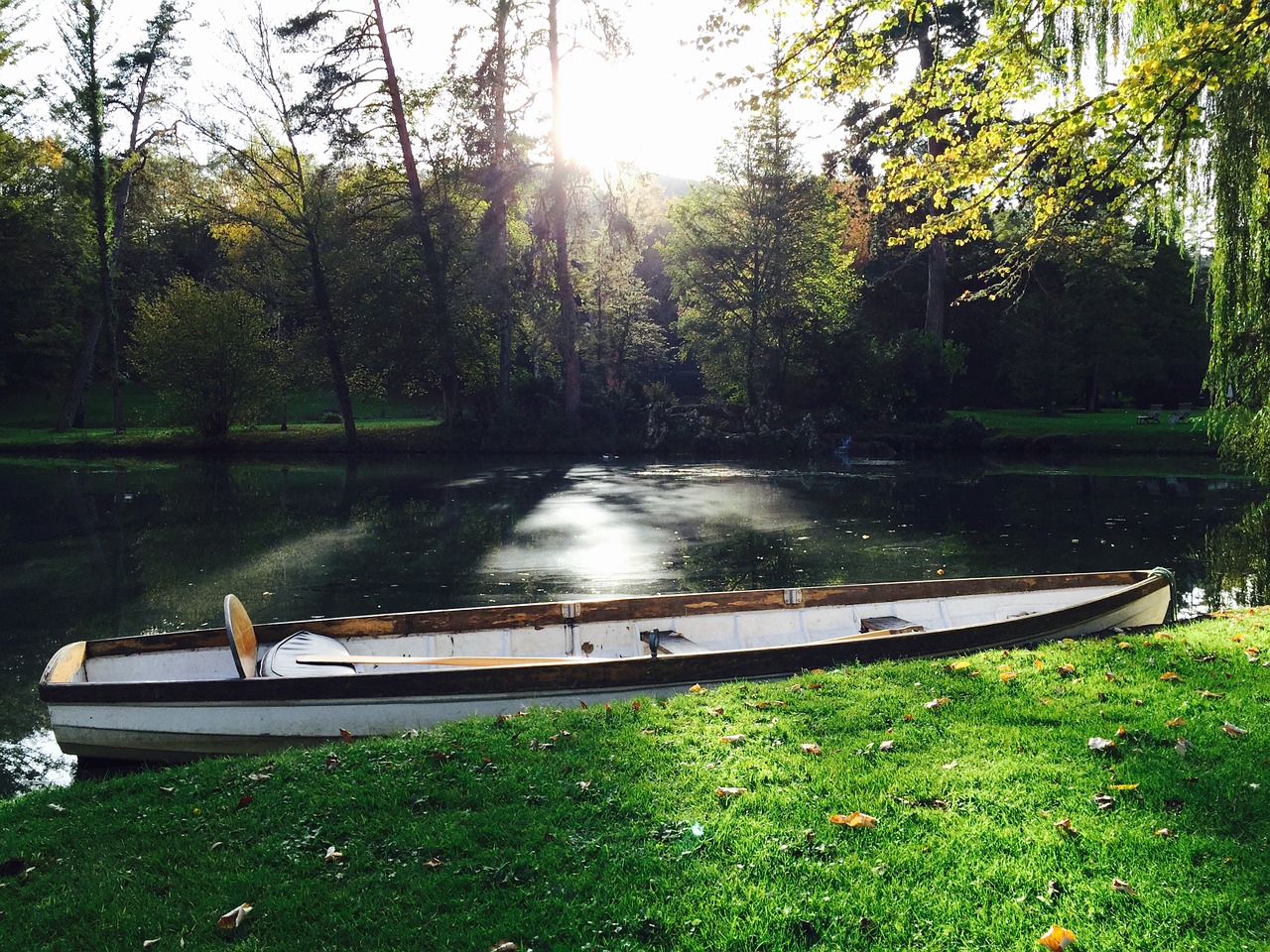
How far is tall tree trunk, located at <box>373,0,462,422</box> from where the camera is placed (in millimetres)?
34906

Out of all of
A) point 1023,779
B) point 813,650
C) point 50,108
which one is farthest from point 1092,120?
point 50,108

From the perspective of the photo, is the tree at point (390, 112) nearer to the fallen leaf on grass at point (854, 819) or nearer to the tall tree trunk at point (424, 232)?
the tall tree trunk at point (424, 232)

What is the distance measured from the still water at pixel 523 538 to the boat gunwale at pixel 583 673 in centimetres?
119

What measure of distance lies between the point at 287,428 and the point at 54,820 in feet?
127

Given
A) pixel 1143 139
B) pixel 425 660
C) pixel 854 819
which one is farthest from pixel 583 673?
pixel 1143 139

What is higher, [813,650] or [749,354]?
[749,354]

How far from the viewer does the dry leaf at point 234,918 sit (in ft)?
11.9

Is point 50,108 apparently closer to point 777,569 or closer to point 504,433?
→ point 504,433

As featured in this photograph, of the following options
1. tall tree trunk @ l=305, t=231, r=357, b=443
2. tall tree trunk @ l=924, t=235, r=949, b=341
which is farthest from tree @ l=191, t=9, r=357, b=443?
tall tree trunk @ l=924, t=235, r=949, b=341

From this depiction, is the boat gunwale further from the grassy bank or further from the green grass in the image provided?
the green grass

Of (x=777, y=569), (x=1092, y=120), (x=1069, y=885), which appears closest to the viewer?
(x=1069, y=885)

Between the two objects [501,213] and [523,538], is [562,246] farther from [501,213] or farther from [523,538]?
[523,538]

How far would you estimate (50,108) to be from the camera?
37.2 meters

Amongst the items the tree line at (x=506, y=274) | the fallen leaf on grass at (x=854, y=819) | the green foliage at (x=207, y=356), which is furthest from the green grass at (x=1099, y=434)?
the fallen leaf on grass at (x=854, y=819)
